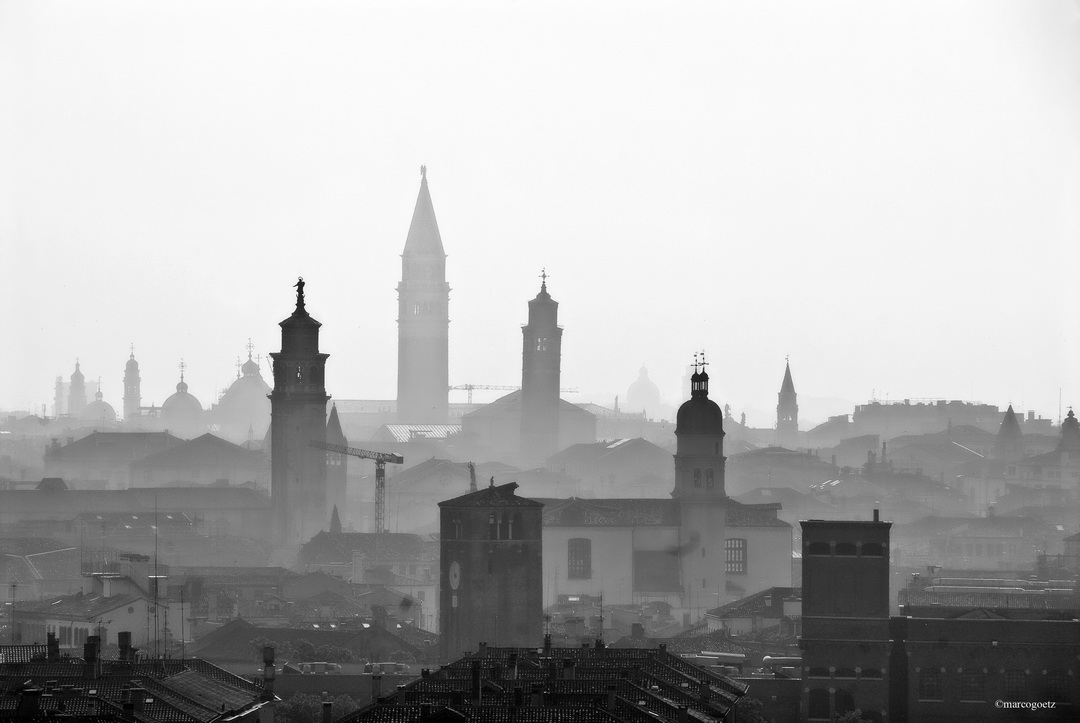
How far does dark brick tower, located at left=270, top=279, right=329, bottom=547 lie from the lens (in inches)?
4429

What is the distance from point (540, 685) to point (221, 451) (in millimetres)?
109739

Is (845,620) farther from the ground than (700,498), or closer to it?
closer to it

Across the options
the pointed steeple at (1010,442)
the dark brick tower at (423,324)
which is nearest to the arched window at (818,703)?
the pointed steeple at (1010,442)

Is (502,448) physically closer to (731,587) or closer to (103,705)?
(731,587)

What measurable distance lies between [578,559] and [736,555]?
18.4ft

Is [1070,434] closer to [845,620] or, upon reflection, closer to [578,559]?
[578,559]

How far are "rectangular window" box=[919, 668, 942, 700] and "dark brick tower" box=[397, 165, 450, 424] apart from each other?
113m

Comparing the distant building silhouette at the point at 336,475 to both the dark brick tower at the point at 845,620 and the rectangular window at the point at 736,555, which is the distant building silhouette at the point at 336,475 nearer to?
the rectangular window at the point at 736,555

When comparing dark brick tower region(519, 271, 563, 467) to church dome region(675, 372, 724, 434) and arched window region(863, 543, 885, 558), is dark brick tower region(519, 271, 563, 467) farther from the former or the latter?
arched window region(863, 543, 885, 558)

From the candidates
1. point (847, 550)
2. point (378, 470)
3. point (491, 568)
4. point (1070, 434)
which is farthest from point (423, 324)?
point (847, 550)

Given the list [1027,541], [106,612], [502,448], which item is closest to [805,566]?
[106,612]

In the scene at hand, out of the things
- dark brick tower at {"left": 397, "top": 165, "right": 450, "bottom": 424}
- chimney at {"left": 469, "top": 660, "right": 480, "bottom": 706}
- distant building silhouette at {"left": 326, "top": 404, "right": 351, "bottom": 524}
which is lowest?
chimney at {"left": 469, "top": 660, "right": 480, "bottom": 706}

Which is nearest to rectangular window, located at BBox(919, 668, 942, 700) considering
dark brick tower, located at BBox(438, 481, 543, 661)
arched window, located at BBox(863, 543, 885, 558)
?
arched window, located at BBox(863, 543, 885, 558)

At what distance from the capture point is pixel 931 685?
63.4m
